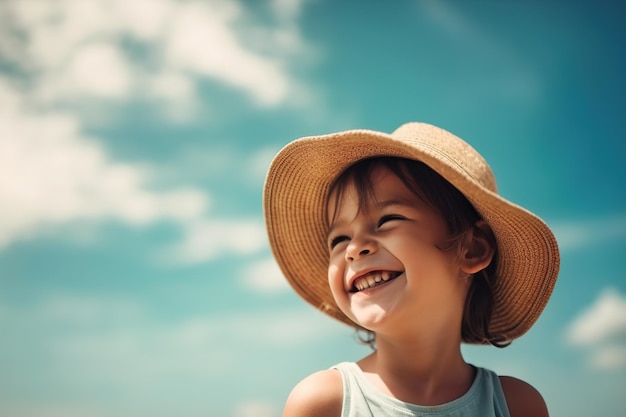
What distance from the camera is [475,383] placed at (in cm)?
265

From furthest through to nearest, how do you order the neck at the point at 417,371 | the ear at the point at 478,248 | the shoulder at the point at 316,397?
1. the ear at the point at 478,248
2. the neck at the point at 417,371
3. the shoulder at the point at 316,397

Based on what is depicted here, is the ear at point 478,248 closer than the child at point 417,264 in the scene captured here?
No

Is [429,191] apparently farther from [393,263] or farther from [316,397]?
[316,397]

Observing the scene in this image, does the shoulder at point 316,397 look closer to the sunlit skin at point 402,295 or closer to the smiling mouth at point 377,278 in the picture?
the sunlit skin at point 402,295

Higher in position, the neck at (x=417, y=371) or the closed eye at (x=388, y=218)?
the closed eye at (x=388, y=218)

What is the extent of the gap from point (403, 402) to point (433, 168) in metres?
0.95

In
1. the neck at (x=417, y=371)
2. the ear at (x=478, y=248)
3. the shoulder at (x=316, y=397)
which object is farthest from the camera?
the ear at (x=478, y=248)

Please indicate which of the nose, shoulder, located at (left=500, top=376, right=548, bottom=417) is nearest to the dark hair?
the nose

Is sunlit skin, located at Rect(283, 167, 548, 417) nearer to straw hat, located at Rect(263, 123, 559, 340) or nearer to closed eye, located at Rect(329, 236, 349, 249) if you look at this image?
closed eye, located at Rect(329, 236, 349, 249)

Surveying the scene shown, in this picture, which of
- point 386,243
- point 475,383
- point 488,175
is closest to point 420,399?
point 475,383

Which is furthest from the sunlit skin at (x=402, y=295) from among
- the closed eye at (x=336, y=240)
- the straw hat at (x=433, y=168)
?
the straw hat at (x=433, y=168)

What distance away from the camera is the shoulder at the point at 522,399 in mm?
2719

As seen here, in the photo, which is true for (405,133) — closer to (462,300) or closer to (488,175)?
(488,175)

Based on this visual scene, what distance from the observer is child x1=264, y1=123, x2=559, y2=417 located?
2.42m
